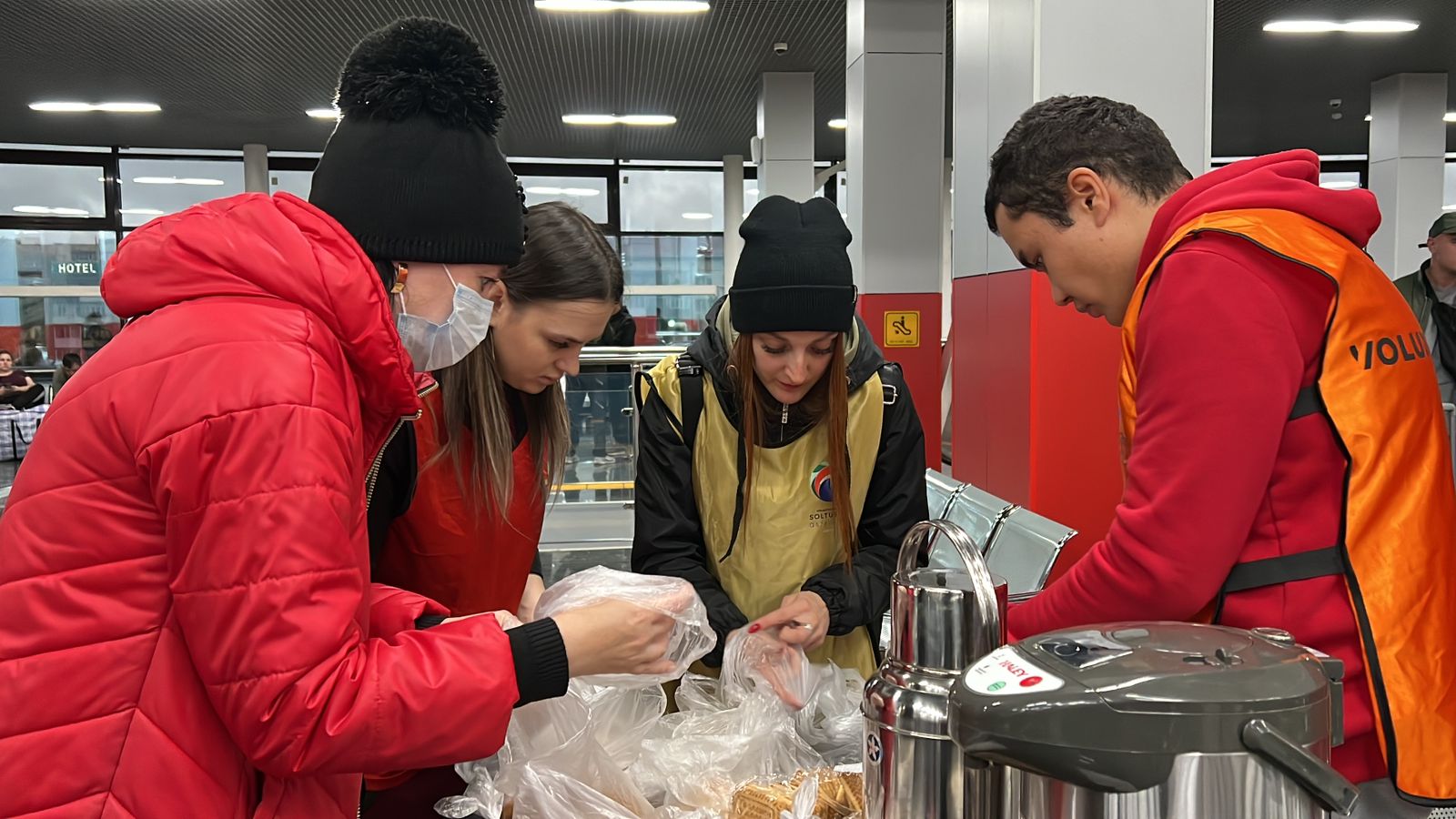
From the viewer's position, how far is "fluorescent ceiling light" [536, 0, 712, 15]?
750 cm

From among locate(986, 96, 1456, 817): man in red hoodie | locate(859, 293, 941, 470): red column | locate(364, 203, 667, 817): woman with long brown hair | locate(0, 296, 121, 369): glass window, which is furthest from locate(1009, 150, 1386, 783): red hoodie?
locate(0, 296, 121, 369): glass window

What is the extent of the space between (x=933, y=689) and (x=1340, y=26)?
31.1ft

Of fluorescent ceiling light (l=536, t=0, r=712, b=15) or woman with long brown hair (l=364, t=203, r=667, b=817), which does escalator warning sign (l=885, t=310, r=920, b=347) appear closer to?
fluorescent ceiling light (l=536, t=0, r=712, b=15)

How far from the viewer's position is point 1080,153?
1.42 metres

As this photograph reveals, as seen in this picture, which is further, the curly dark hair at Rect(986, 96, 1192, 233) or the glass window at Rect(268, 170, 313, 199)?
the glass window at Rect(268, 170, 313, 199)

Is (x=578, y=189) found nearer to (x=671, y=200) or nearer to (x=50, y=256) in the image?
(x=671, y=200)

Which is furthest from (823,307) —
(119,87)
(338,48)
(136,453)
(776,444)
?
(119,87)

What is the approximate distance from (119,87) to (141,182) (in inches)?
141

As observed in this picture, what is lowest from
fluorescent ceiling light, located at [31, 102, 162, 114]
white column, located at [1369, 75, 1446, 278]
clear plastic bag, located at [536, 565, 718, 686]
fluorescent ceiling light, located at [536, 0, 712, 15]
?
clear plastic bag, located at [536, 565, 718, 686]

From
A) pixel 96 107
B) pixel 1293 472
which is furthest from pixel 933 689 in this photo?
pixel 96 107

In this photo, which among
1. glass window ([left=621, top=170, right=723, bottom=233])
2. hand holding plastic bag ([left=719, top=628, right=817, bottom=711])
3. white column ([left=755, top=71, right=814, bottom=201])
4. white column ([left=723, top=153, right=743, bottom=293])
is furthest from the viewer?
glass window ([left=621, top=170, right=723, bottom=233])

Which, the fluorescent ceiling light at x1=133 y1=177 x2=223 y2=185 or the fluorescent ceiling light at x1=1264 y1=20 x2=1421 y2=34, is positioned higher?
the fluorescent ceiling light at x1=1264 y1=20 x2=1421 y2=34

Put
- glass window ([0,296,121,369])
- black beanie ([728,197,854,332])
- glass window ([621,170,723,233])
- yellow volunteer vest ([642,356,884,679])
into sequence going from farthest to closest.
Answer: glass window ([621,170,723,233])
glass window ([0,296,121,369])
yellow volunteer vest ([642,356,884,679])
black beanie ([728,197,854,332])

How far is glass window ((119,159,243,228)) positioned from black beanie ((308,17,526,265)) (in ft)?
43.6
